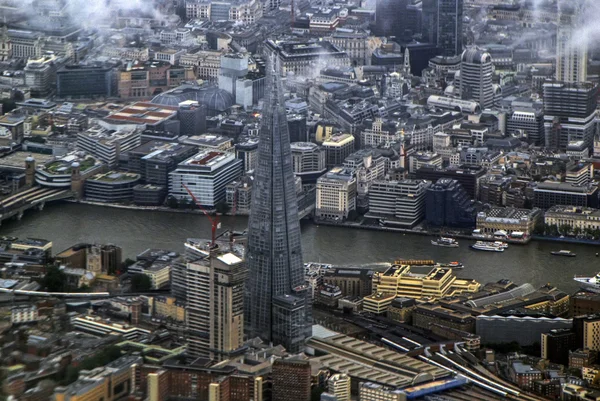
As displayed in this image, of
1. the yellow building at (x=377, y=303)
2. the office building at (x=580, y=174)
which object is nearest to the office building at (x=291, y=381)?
the yellow building at (x=377, y=303)

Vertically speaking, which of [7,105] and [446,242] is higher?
[7,105]

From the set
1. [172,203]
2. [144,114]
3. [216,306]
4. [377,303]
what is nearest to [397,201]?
[172,203]

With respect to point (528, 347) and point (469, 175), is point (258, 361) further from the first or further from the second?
point (469, 175)

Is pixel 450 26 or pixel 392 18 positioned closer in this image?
pixel 450 26

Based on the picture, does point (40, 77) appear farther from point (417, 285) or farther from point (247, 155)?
point (417, 285)

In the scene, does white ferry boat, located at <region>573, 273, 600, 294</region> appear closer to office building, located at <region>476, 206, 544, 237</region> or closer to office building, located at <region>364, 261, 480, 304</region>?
office building, located at <region>364, 261, 480, 304</region>

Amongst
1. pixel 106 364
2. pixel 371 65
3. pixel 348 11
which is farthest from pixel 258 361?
pixel 348 11
